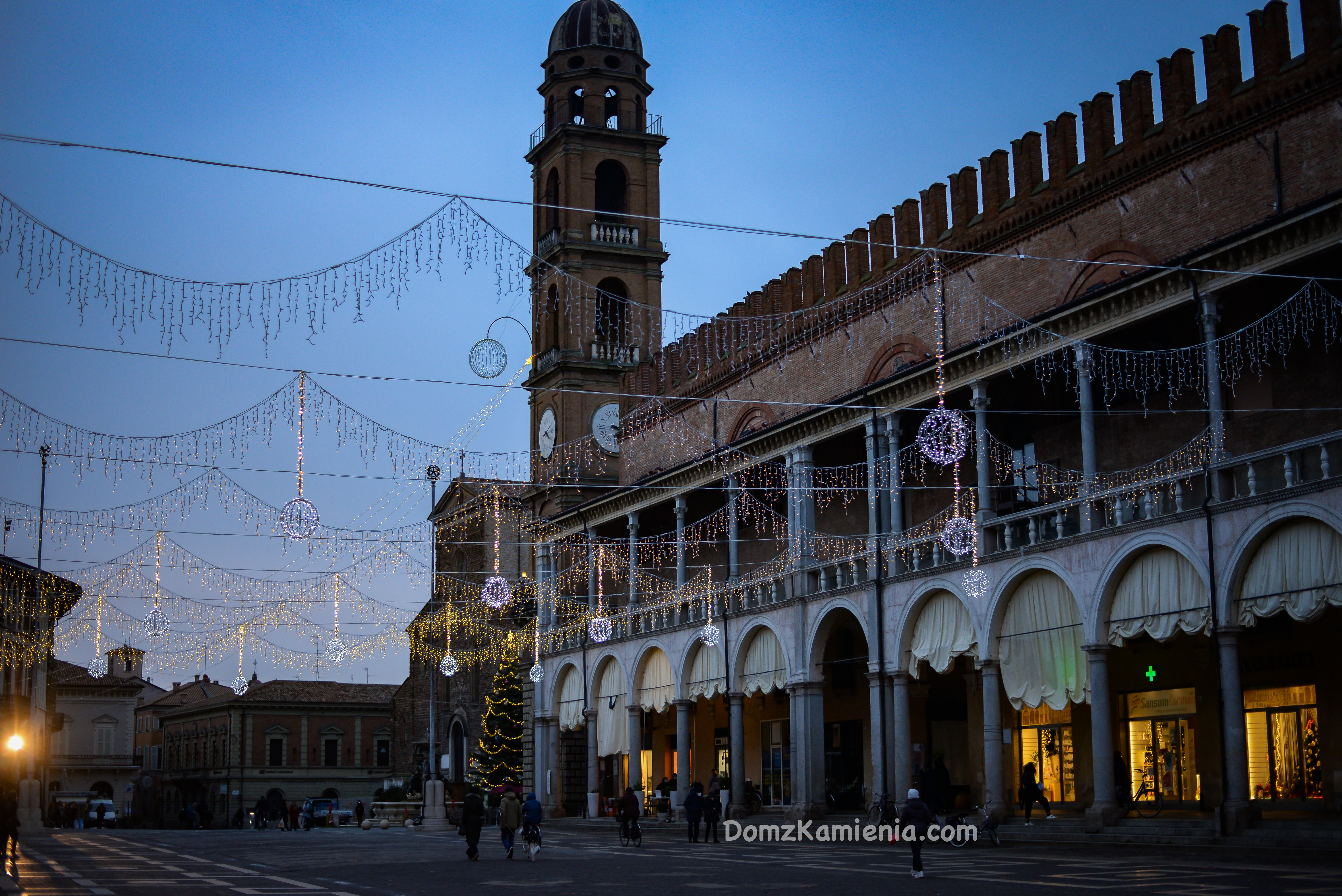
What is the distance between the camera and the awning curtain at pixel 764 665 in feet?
105

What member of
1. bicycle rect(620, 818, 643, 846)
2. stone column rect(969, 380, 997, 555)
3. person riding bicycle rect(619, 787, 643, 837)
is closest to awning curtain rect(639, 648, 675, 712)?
bicycle rect(620, 818, 643, 846)

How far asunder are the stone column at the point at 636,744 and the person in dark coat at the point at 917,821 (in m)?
20.5

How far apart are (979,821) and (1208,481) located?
804cm

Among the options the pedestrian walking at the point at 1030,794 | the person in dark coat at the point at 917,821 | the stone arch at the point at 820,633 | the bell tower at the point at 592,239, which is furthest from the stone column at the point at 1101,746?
the bell tower at the point at 592,239

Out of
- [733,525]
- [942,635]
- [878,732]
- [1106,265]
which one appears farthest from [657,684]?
[1106,265]

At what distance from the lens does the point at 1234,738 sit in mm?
20500

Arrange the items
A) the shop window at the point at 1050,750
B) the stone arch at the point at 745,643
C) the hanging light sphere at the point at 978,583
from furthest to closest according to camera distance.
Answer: the stone arch at the point at 745,643 < the shop window at the point at 1050,750 < the hanging light sphere at the point at 978,583

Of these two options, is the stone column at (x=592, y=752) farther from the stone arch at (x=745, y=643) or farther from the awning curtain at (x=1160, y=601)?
the awning curtain at (x=1160, y=601)

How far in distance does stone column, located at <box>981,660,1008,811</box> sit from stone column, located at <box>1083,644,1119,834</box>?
5.84 ft

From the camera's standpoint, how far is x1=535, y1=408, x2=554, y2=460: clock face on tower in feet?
156

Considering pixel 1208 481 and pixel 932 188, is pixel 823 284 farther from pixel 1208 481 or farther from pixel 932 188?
pixel 1208 481

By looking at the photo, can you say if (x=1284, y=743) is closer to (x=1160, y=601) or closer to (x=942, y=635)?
(x=1160, y=601)

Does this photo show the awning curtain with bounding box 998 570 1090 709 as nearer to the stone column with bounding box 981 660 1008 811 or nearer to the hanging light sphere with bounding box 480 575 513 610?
the stone column with bounding box 981 660 1008 811

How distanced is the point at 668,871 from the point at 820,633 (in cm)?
1115
